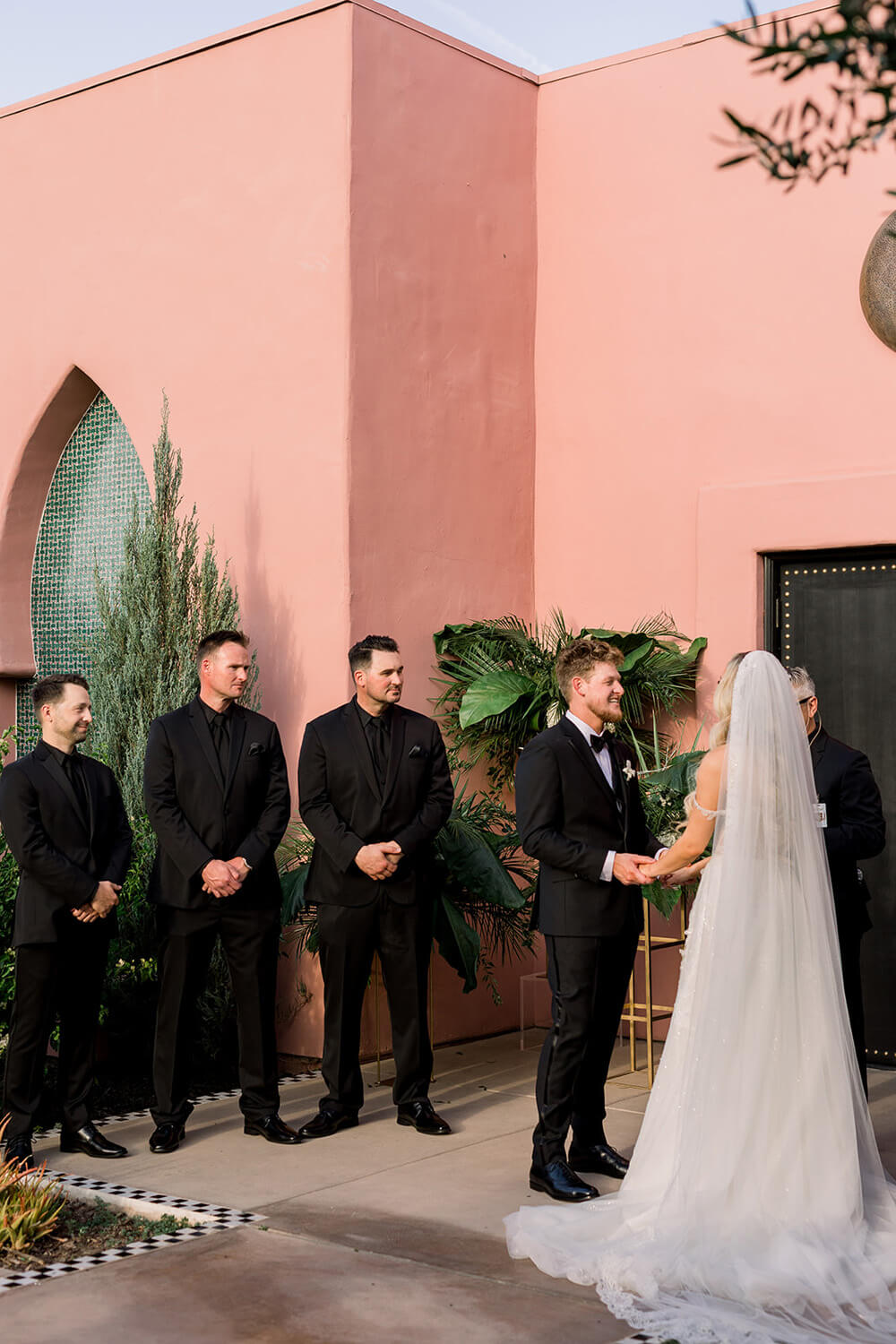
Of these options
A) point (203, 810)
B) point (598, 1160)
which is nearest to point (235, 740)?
point (203, 810)

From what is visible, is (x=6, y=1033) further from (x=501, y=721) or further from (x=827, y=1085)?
(x=827, y=1085)

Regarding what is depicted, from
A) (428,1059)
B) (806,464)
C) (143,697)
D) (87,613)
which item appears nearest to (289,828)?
(143,697)

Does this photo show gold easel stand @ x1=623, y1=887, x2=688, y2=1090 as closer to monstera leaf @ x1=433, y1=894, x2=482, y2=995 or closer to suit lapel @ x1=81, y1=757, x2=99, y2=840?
monstera leaf @ x1=433, y1=894, x2=482, y2=995

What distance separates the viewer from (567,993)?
17.6 ft

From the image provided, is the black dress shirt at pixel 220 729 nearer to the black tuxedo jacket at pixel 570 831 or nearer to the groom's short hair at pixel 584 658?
the black tuxedo jacket at pixel 570 831

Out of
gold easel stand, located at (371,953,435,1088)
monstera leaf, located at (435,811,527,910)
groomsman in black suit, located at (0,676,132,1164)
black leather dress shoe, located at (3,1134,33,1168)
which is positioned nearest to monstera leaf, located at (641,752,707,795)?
A: monstera leaf, located at (435,811,527,910)

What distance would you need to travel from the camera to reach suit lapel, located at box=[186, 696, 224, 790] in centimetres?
614

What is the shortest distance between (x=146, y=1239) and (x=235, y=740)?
6.63 feet

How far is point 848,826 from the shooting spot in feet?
19.5

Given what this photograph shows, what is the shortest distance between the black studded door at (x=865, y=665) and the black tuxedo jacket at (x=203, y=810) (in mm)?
2834

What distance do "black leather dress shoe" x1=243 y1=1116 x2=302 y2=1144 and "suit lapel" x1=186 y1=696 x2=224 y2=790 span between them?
1322mm

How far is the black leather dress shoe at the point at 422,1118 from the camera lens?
623 cm

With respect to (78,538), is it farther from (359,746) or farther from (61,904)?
(61,904)

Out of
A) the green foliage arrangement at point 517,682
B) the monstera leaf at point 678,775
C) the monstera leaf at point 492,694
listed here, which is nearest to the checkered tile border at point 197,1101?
the green foliage arrangement at point 517,682
